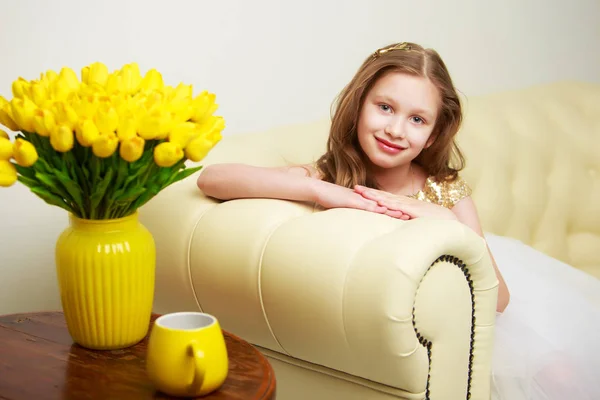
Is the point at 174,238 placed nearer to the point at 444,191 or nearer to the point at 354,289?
the point at 354,289

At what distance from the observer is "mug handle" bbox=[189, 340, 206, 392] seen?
2.81ft

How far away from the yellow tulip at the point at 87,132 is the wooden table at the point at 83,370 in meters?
0.30

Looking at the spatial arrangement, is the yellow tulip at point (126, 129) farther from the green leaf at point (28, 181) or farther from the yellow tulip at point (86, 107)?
the green leaf at point (28, 181)

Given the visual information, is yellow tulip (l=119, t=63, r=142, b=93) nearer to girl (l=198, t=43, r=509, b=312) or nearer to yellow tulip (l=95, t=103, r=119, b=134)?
yellow tulip (l=95, t=103, r=119, b=134)

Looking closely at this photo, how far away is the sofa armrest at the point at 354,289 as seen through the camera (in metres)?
1.07

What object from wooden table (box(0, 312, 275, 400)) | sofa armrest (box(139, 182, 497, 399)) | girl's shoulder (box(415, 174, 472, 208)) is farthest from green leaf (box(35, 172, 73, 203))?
girl's shoulder (box(415, 174, 472, 208))

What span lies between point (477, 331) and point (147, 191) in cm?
59

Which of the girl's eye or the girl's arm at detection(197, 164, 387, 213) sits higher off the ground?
the girl's eye

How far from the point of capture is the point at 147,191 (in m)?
0.98

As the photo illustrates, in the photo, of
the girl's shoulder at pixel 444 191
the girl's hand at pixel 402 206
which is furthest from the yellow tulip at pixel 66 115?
the girl's shoulder at pixel 444 191

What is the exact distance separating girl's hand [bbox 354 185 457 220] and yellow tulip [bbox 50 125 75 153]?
0.66 metres

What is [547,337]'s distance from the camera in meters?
1.45

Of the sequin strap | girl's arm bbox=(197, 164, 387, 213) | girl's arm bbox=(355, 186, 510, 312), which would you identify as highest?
girl's arm bbox=(197, 164, 387, 213)

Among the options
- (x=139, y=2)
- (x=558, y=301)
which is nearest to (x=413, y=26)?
(x=139, y=2)
